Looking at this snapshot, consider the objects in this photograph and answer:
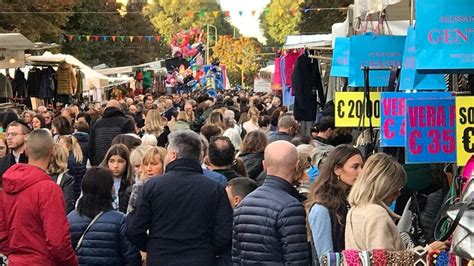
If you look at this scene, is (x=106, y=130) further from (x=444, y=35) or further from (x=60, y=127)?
(x=444, y=35)

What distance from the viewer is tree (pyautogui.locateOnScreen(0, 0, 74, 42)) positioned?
35.3m

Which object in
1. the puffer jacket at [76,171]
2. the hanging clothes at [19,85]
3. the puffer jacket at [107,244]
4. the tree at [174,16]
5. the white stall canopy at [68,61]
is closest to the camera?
the puffer jacket at [107,244]

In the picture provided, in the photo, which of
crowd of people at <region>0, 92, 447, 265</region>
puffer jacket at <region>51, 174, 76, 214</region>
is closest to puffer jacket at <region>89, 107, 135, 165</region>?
puffer jacket at <region>51, 174, 76, 214</region>

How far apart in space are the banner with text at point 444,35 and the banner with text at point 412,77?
1263 millimetres

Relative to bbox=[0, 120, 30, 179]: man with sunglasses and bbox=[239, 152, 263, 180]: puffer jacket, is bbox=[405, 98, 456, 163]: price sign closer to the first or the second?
bbox=[239, 152, 263, 180]: puffer jacket

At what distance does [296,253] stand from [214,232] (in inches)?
34.8

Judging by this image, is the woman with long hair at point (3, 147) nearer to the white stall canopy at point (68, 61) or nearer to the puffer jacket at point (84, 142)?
the puffer jacket at point (84, 142)

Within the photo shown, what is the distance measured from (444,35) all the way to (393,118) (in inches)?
91.1

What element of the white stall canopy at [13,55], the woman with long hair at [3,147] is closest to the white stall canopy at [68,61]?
the white stall canopy at [13,55]

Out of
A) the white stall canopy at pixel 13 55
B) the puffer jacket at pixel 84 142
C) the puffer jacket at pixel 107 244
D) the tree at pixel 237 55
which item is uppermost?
the tree at pixel 237 55

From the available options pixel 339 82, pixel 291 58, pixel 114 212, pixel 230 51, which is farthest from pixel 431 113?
pixel 230 51

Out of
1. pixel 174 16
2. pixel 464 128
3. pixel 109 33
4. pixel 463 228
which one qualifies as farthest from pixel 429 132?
pixel 174 16

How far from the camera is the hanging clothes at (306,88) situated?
15070mm

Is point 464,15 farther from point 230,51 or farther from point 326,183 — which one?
point 230,51
